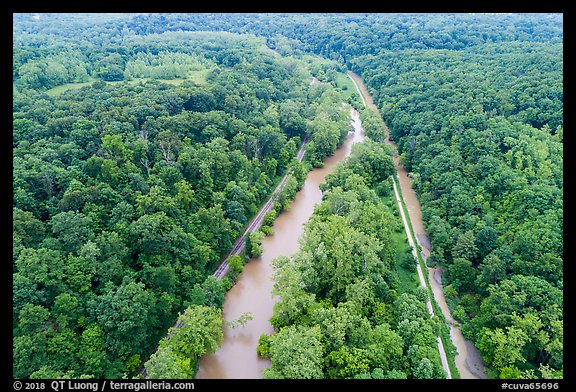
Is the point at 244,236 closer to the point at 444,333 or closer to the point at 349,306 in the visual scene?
the point at 349,306

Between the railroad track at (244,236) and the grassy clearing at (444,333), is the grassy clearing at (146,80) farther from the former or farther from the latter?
the grassy clearing at (444,333)

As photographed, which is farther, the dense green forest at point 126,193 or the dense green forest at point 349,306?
the dense green forest at point 126,193

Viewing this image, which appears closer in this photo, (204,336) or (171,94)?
(204,336)

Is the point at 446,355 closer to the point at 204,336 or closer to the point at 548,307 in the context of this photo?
the point at 548,307

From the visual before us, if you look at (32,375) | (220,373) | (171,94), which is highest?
(171,94)

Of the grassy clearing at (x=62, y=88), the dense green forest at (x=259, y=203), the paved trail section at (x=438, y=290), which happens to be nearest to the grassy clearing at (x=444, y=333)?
the paved trail section at (x=438, y=290)

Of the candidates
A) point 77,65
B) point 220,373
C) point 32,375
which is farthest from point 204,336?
point 77,65
